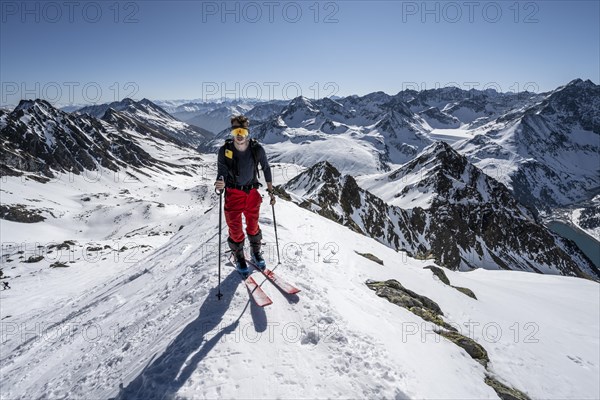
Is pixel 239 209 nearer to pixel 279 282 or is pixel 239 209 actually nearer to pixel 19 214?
pixel 279 282

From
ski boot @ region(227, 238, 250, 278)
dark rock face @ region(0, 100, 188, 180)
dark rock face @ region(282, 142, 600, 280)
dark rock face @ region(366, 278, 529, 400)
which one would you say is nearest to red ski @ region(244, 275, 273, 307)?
ski boot @ region(227, 238, 250, 278)

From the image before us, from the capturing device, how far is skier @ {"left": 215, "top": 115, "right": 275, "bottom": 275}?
9000 millimetres

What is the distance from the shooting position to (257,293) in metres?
8.51

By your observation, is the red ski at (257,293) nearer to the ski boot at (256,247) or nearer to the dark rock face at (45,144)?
the ski boot at (256,247)

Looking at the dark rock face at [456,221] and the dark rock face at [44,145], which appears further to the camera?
the dark rock face at [44,145]

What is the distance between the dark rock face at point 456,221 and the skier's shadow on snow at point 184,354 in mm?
73405

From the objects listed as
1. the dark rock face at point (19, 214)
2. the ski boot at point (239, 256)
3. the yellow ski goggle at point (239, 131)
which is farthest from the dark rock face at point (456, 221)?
the dark rock face at point (19, 214)

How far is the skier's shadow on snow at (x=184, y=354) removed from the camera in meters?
5.93

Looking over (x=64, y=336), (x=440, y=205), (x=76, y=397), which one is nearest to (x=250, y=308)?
(x=76, y=397)

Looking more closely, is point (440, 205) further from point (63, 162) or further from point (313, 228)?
point (63, 162)

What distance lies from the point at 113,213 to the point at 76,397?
11514 centimetres

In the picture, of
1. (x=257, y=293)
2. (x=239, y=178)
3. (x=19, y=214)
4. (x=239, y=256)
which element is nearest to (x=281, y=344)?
(x=257, y=293)

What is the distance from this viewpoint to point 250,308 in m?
8.00

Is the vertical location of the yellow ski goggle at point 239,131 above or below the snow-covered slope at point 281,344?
above
